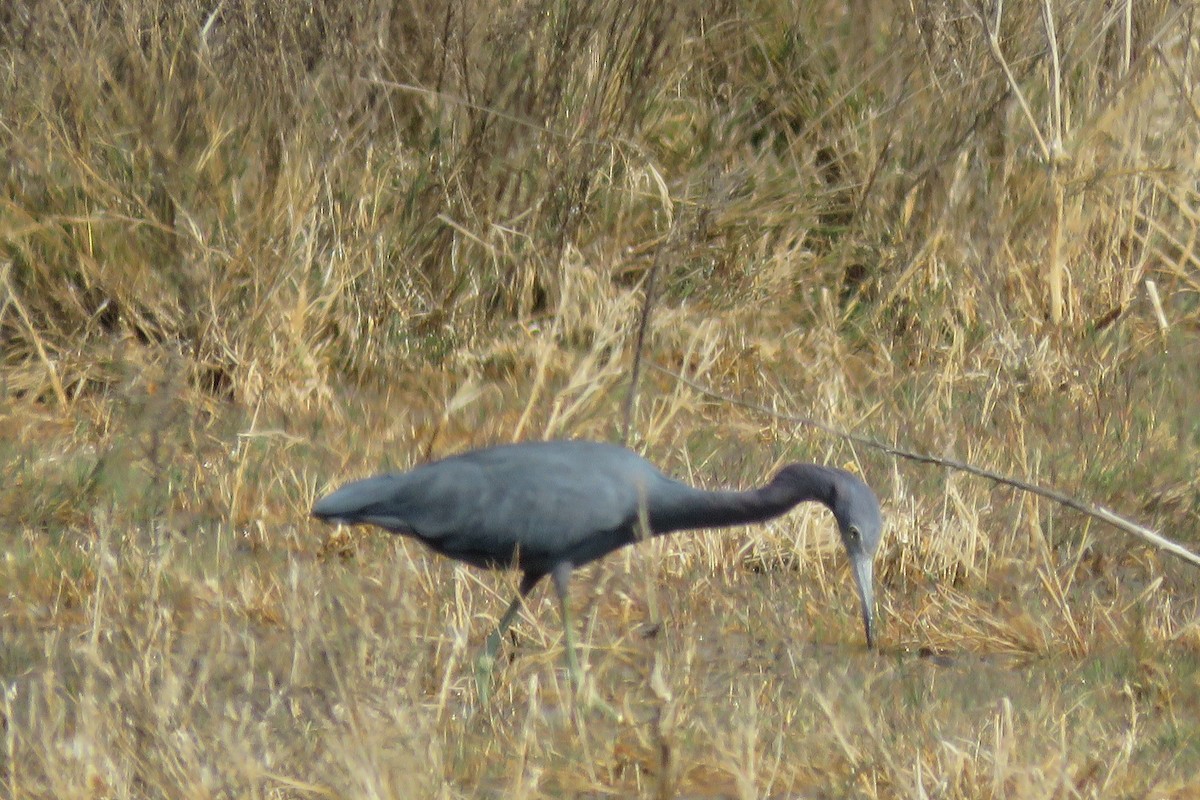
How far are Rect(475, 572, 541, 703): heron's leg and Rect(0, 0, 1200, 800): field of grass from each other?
4cm

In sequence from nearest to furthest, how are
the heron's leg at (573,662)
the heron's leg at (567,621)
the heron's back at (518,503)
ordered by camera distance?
the heron's leg at (573,662) → the heron's leg at (567,621) → the heron's back at (518,503)

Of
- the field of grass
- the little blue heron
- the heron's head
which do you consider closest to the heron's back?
the little blue heron

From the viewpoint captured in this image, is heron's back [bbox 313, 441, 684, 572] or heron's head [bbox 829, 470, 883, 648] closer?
heron's head [bbox 829, 470, 883, 648]

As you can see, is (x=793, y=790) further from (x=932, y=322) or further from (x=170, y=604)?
(x=932, y=322)

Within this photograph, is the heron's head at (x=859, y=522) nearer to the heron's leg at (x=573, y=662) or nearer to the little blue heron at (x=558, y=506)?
the little blue heron at (x=558, y=506)

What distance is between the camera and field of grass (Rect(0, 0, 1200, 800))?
13.0ft

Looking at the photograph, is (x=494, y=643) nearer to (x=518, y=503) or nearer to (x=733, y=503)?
(x=518, y=503)

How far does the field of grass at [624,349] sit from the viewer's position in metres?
3.97

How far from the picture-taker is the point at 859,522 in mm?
3879

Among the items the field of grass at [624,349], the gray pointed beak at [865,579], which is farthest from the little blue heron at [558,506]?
the field of grass at [624,349]

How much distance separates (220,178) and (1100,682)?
3.41 meters

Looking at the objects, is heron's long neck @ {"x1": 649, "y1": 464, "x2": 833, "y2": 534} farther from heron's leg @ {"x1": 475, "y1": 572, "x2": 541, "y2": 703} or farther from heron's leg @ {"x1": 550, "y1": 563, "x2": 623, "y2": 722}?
heron's leg @ {"x1": 475, "y1": 572, "x2": 541, "y2": 703}

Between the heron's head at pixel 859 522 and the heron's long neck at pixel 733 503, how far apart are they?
0.09 m

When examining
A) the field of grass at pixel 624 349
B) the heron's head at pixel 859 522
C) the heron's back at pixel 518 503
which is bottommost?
the field of grass at pixel 624 349
